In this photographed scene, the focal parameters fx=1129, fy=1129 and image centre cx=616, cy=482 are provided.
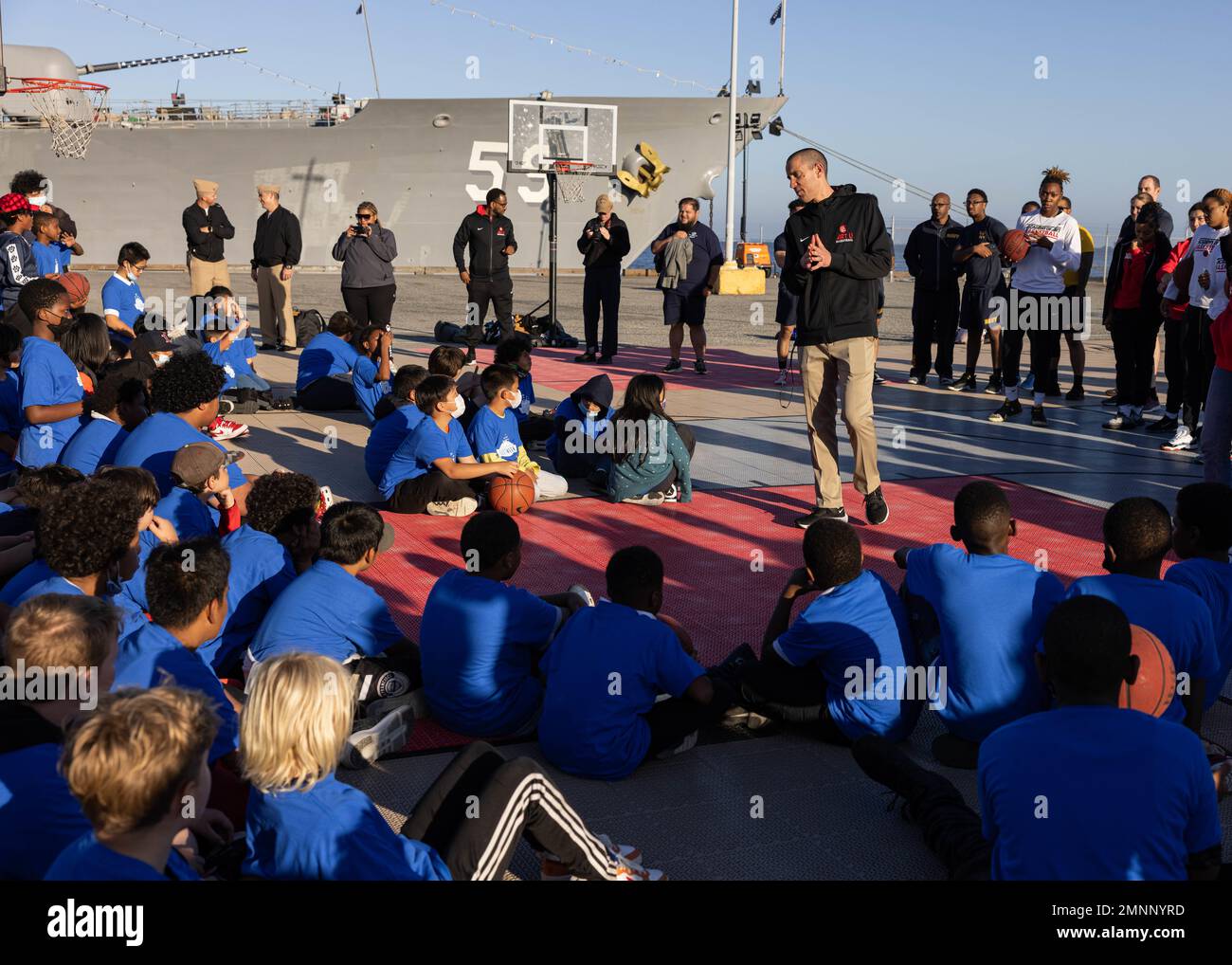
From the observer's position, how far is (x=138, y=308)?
36.2ft

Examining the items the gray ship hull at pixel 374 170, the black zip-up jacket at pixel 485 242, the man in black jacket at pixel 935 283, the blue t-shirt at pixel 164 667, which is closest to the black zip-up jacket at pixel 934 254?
the man in black jacket at pixel 935 283

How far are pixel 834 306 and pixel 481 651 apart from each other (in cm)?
377

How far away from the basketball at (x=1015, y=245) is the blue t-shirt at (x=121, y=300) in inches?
321

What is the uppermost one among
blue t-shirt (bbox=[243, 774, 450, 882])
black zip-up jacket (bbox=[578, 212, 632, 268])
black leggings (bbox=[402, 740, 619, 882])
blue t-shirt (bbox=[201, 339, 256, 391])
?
black zip-up jacket (bbox=[578, 212, 632, 268])

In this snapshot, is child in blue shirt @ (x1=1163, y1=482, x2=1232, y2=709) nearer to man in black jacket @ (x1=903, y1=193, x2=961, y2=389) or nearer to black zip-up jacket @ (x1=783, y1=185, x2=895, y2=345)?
black zip-up jacket @ (x1=783, y1=185, x2=895, y2=345)

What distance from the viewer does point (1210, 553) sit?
13.6ft

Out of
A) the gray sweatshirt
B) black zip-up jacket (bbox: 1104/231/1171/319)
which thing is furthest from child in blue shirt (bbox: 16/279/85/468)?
black zip-up jacket (bbox: 1104/231/1171/319)

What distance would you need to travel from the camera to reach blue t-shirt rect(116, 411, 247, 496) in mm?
5633

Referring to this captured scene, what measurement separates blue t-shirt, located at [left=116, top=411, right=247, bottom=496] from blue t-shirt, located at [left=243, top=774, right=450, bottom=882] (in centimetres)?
321

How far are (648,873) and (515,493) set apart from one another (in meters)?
4.24

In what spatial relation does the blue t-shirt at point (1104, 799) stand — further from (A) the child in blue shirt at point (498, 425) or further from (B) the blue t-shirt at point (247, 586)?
A: (A) the child in blue shirt at point (498, 425)

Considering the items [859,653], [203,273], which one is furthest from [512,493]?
[203,273]

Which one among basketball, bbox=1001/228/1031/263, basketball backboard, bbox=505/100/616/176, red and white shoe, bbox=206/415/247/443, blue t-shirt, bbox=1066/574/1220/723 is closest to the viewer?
blue t-shirt, bbox=1066/574/1220/723

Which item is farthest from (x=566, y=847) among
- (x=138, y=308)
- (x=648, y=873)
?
(x=138, y=308)
